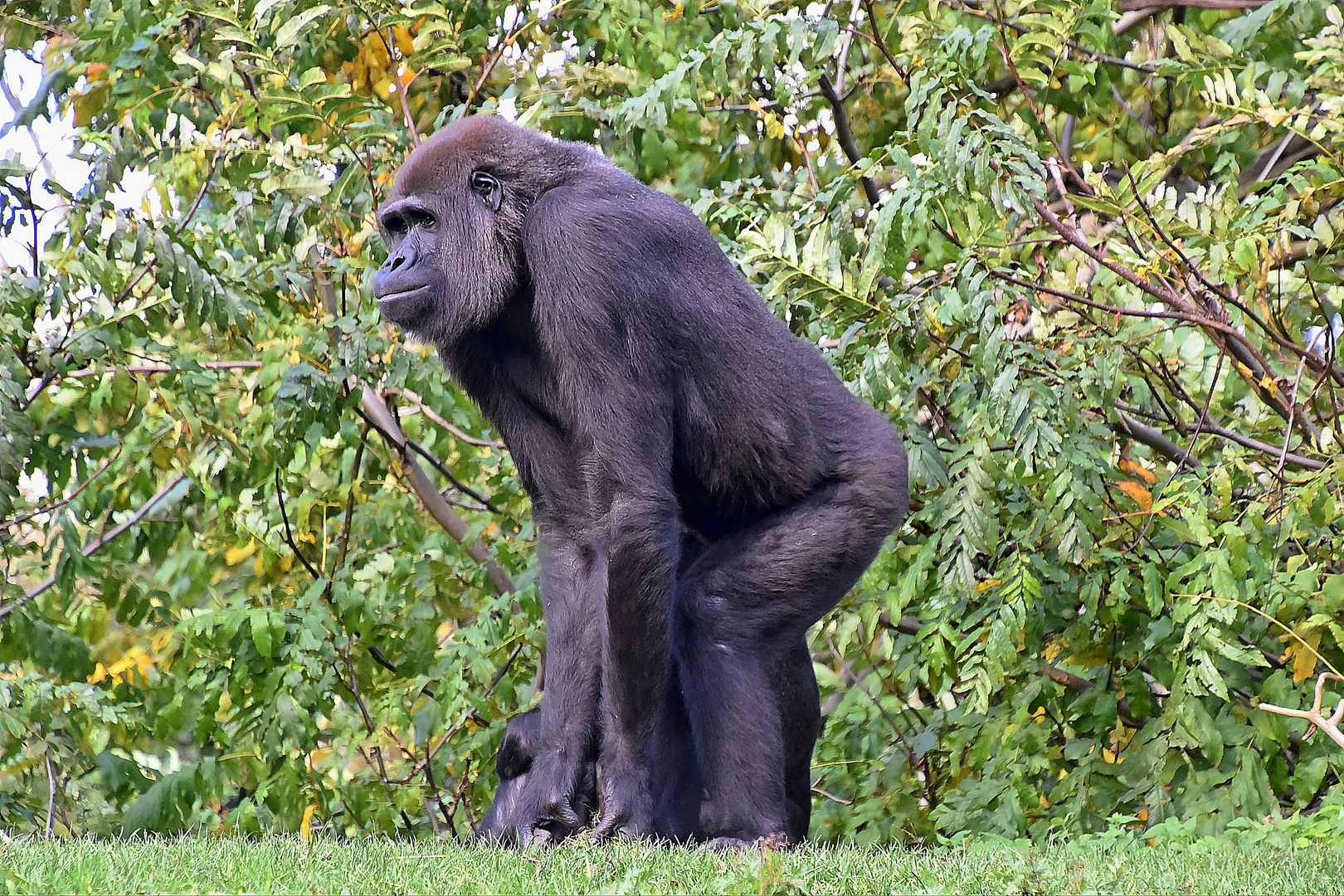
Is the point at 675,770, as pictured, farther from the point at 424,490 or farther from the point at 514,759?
the point at 424,490

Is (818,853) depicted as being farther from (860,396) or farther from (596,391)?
(860,396)

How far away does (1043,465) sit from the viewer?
15.9 feet

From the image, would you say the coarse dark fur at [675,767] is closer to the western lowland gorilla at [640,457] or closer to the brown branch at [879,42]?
the western lowland gorilla at [640,457]

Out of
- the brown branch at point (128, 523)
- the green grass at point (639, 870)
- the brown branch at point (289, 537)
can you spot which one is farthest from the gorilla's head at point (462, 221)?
the brown branch at point (128, 523)

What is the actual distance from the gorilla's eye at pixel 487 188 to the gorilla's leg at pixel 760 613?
1.16m

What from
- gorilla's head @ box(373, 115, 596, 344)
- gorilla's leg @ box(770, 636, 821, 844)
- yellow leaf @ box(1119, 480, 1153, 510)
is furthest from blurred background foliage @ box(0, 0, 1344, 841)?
gorilla's head @ box(373, 115, 596, 344)

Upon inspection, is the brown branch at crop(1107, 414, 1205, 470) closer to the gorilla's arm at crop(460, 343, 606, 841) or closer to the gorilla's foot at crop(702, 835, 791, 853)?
the gorilla's arm at crop(460, 343, 606, 841)

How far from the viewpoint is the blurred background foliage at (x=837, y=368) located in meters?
4.51

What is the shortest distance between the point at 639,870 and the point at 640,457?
3.46ft

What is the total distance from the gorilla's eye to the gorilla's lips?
0.32m

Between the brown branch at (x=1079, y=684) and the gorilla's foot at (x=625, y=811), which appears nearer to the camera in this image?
the gorilla's foot at (x=625, y=811)

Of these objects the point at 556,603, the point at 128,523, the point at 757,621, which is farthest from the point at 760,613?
the point at 128,523

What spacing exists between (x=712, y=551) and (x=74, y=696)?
2355 millimetres

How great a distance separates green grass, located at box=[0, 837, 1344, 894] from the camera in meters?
2.79
